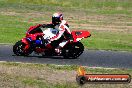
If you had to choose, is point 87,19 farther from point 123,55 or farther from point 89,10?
point 123,55

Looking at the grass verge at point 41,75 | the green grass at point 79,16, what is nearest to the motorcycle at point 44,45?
the grass verge at point 41,75

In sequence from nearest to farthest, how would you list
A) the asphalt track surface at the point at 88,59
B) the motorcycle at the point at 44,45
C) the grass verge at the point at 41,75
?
the grass verge at the point at 41,75 → the asphalt track surface at the point at 88,59 → the motorcycle at the point at 44,45

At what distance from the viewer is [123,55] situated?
22.2 metres

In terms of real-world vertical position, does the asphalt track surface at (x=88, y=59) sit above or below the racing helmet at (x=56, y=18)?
below

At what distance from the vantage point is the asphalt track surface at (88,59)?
1941cm

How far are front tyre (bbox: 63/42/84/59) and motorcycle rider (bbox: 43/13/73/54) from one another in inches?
10.5

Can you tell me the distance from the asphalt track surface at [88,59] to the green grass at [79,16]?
101 inches

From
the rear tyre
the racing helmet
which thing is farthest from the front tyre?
the rear tyre

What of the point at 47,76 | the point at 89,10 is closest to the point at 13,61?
the point at 47,76

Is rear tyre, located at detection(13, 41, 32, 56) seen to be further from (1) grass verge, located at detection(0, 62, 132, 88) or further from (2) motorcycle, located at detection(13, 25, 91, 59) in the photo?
(1) grass verge, located at detection(0, 62, 132, 88)

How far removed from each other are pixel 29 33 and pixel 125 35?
13867 millimetres

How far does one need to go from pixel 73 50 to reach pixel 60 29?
1.09m

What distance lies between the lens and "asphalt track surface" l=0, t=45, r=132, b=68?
63.7 feet

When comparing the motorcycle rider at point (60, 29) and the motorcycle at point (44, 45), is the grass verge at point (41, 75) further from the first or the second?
the motorcycle rider at point (60, 29)
